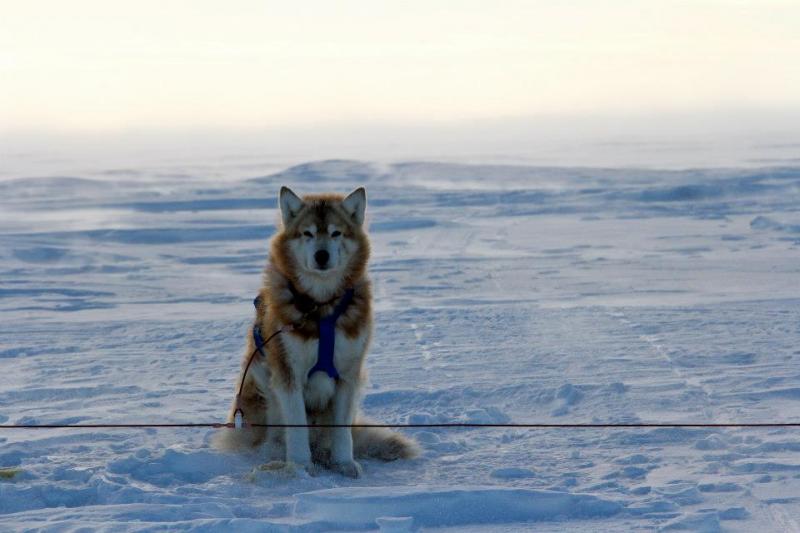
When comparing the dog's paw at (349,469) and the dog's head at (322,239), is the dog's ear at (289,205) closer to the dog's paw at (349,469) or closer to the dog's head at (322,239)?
the dog's head at (322,239)

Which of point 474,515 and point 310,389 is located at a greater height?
point 310,389

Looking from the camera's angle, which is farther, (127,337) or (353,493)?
(127,337)

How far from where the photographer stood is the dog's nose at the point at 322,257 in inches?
175

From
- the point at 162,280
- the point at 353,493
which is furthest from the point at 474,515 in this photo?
the point at 162,280

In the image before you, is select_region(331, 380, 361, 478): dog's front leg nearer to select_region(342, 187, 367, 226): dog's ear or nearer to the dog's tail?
the dog's tail

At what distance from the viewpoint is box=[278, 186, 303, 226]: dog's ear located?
14.9ft

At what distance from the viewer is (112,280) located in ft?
37.0

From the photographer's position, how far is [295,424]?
4.52m

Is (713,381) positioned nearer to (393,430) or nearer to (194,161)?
(393,430)

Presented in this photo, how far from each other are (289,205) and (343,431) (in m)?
1.02

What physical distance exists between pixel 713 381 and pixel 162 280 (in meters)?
6.81

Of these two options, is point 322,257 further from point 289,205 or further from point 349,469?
point 349,469

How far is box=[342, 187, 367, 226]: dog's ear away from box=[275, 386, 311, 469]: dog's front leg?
80 centimetres

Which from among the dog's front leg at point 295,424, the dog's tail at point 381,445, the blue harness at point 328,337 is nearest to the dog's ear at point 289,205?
the blue harness at point 328,337
